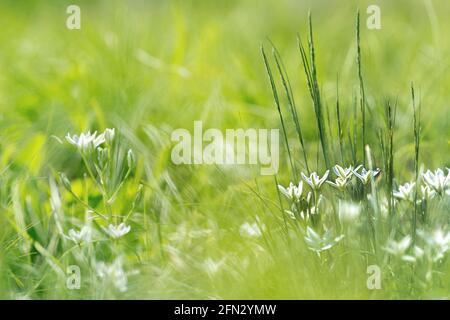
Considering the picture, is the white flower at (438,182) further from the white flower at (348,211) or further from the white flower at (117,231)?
the white flower at (117,231)

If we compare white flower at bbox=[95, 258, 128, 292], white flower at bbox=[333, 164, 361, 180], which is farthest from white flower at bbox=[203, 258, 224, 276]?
white flower at bbox=[333, 164, 361, 180]

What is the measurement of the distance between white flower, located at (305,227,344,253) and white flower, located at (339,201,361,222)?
0.03m

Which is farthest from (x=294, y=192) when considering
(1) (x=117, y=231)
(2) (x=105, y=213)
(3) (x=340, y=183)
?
(2) (x=105, y=213)

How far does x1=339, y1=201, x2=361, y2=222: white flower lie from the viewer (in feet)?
4.10

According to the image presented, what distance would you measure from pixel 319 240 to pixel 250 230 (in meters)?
0.18

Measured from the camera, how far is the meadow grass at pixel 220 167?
4.15 feet

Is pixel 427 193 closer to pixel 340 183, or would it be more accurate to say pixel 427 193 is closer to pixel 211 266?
pixel 340 183

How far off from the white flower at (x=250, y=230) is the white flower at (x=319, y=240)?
0.45ft

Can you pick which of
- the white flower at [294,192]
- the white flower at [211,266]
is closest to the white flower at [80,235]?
the white flower at [211,266]

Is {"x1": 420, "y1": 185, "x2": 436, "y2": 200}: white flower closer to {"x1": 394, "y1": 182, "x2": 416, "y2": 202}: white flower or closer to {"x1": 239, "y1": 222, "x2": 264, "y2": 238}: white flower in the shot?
{"x1": 394, "y1": 182, "x2": 416, "y2": 202}: white flower

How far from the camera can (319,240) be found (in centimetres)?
124

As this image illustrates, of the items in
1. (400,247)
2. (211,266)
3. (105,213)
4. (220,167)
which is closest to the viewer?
(400,247)

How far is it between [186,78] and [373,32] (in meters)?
0.59

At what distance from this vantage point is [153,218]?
1.51 metres
